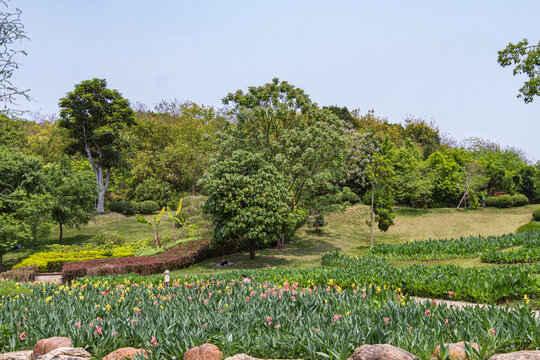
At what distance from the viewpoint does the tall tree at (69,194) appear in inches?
1013

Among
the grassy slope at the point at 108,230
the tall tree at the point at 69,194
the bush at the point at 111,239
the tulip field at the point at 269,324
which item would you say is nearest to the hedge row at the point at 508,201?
the grassy slope at the point at 108,230

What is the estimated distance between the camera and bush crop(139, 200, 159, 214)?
35.5 meters

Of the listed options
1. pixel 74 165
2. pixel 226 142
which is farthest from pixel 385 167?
pixel 74 165

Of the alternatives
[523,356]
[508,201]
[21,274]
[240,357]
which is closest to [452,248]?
[523,356]

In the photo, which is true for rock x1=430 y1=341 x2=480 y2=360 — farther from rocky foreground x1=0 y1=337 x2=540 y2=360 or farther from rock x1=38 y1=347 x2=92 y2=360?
rock x1=38 y1=347 x2=92 y2=360

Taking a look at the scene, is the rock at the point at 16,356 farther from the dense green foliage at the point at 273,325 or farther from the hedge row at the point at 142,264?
the hedge row at the point at 142,264

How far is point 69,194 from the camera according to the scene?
26578mm

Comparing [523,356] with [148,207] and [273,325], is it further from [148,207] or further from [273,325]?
[148,207]

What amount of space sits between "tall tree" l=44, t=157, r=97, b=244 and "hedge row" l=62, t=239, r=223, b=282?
10934mm

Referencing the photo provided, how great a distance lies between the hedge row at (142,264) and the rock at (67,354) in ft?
34.0

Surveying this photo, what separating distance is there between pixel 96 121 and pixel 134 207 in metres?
8.81

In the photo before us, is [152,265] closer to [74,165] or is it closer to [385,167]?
[385,167]

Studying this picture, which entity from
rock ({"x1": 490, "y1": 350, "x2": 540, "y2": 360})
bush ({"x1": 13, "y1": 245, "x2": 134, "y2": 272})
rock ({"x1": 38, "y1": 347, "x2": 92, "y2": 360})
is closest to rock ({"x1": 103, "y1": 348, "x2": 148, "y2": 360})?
rock ({"x1": 38, "y1": 347, "x2": 92, "y2": 360})

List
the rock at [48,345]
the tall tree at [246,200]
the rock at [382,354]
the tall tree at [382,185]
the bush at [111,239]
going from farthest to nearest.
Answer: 1. the bush at [111,239]
2. the tall tree at [382,185]
3. the tall tree at [246,200]
4. the rock at [48,345]
5. the rock at [382,354]
